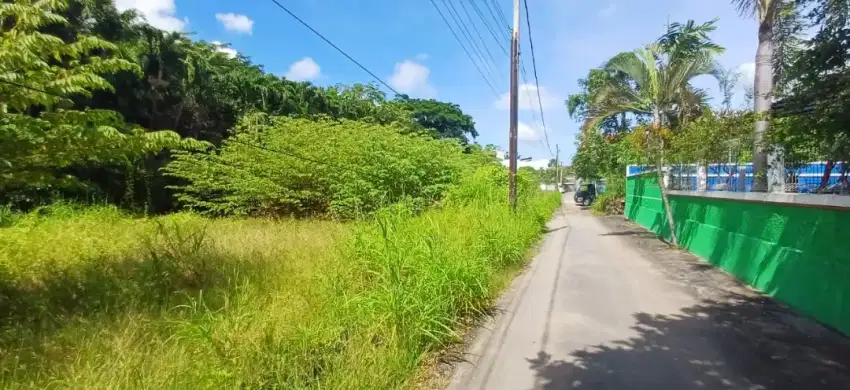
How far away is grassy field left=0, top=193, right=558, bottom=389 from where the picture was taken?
3.36 metres

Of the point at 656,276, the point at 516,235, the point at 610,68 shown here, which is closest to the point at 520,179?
the point at 610,68

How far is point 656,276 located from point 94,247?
8.62 metres

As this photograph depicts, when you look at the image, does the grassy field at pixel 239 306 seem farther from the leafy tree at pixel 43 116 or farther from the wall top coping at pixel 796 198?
the wall top coping at pixel 796 198

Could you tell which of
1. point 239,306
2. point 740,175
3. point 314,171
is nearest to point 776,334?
point 740,175

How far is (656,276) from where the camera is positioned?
26.8 feet

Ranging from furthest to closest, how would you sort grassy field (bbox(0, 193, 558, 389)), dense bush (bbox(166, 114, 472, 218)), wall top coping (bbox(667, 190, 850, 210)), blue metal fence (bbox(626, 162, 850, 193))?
dense bush (bbox(166, 114, 472, 218)) < blue metal fence (bbox(626, 162, 850, 193)) < wall top coping (bbox(667, 190, 850, 210)) < grassy field (bbox(0, 193, 558, 389))

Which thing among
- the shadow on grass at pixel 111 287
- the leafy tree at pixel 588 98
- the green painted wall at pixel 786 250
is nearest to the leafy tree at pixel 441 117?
the leafy tree at pixel 588 98

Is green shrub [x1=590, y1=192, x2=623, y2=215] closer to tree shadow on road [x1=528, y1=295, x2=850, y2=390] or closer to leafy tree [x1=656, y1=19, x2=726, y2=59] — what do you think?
leafy tree [x1=656, y1=19, x2=726, y2=59]

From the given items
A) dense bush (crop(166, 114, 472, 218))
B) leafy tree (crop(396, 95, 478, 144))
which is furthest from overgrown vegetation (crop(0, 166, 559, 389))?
leafy tree (crop(396, 95, 478, 144))

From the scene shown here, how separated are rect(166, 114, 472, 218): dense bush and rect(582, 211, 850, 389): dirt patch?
7245 millimetres

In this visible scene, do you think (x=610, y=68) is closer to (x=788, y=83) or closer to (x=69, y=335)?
(x=788, y=83)

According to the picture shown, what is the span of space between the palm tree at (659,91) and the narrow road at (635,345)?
271 inches

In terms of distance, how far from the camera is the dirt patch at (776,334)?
394 cm

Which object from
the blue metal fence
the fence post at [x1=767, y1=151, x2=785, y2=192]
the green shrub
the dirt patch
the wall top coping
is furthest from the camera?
the green shrub
